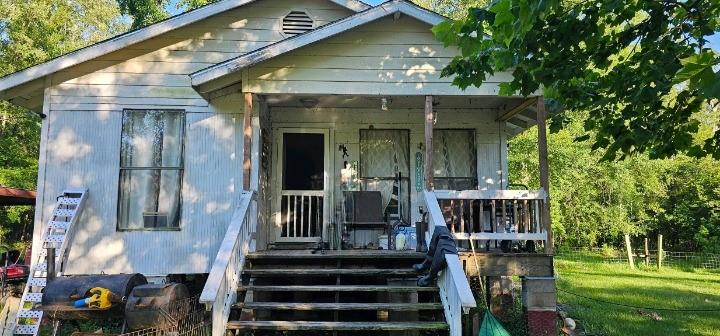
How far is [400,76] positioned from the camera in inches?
275

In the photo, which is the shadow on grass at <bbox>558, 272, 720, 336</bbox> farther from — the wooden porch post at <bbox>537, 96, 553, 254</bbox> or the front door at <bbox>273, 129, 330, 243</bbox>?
the front door at <bbox>273, 129, 330, 243</bbox>

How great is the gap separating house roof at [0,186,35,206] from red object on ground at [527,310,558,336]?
9.61m

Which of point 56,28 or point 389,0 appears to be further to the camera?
point 56,28

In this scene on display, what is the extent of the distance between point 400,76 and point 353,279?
2.78 m

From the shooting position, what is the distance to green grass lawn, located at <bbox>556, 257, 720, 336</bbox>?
7891 millimetres

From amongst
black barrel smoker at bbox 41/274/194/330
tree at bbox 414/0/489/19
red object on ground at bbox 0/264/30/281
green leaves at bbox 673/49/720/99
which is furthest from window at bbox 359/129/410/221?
tree at bbox 414/0/489/19

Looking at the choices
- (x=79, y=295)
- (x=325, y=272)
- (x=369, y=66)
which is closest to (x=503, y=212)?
(x=325, y=272)

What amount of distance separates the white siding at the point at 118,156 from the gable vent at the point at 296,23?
1.73 metres

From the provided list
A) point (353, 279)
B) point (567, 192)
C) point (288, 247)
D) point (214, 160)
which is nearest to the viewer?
point (353, 279)

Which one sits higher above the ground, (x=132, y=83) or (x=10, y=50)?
(x=10, y=50)

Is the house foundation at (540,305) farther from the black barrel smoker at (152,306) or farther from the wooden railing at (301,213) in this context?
the black barrel smoker at (152,306)

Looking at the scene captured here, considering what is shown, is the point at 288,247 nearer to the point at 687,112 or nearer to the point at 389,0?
the point at 389,0

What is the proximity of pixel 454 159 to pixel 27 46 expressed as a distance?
16.7 m

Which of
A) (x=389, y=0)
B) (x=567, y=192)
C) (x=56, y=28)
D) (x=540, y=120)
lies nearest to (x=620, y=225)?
(x=567, y=192)
